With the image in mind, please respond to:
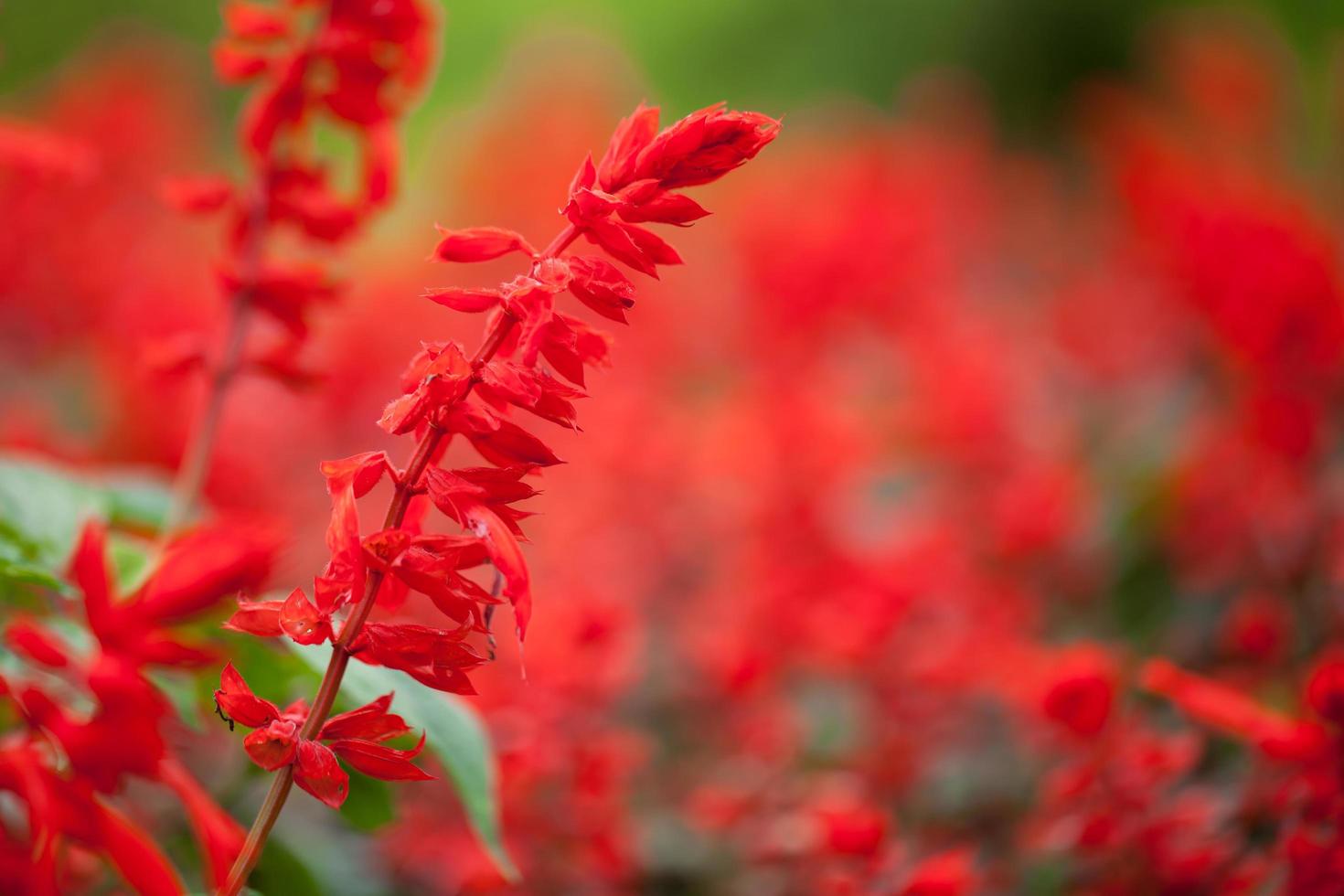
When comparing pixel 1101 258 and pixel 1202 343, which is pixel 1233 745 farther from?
pixel 1101 258

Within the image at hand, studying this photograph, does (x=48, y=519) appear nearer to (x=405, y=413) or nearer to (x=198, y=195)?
(x=198, y=195)

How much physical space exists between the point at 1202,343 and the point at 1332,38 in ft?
7.98

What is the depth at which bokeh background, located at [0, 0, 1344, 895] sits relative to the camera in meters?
0.84

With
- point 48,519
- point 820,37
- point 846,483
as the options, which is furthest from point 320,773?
point 820,37

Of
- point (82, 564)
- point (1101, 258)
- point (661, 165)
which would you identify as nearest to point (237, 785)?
point (82, 564)

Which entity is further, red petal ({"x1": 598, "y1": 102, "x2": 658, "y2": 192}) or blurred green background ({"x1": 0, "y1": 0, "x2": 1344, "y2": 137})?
blurred green background ({"x1": 0, "y1": 0, "x2": 1344, "y2": 137})

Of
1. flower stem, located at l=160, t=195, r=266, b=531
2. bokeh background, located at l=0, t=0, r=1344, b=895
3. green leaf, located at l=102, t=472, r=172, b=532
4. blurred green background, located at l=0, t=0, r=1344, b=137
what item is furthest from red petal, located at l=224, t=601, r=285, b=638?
blurred green background, located at l=0, t=0, r=1344, b=137

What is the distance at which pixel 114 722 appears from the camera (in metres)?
0.45

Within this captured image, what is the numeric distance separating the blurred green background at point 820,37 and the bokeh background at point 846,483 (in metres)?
1.67

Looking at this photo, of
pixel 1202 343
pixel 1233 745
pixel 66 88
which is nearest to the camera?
pixel 1233 745

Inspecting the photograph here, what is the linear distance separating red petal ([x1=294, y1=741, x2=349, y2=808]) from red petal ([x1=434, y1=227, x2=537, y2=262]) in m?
0.21

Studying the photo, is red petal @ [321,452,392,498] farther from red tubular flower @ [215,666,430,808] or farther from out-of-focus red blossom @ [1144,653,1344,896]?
out-of-focus red blossom @ [1144,653,1344,896]

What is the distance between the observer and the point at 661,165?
438mm

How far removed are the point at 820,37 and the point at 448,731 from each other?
15.8 feet
